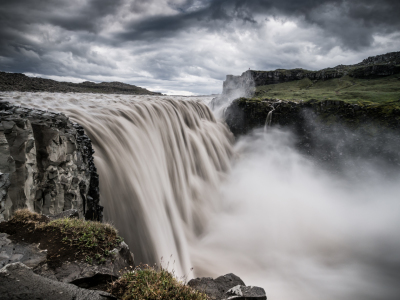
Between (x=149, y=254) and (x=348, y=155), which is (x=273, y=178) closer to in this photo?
(x=348, y=155)

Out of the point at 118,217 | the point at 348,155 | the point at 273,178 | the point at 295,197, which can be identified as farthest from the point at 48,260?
the point at 348,155

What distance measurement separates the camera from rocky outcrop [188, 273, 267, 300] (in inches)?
213

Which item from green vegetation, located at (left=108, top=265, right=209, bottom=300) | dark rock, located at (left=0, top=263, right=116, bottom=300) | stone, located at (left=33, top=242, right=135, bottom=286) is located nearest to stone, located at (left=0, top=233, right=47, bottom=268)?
stone, located at (left=33, top=242, right=135, bottom=286)

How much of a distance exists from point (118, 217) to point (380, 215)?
28.4m

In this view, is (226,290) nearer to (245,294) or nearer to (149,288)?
(245,294)

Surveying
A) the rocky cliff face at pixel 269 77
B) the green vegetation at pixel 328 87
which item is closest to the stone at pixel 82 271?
the green vegetation at pixel 328 87

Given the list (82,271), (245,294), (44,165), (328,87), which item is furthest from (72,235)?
(328,87)

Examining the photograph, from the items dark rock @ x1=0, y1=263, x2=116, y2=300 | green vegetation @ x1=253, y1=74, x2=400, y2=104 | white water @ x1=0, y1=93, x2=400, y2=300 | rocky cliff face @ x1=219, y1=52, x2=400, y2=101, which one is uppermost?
rocky cliff face @ x1=219, y1=52, x2=400, y2=101

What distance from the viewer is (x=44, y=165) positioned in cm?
747

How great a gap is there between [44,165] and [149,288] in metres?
6.31

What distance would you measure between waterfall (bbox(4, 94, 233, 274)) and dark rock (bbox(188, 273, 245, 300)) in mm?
5492

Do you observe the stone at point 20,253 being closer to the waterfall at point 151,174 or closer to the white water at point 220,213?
the waterfall at point 151,174

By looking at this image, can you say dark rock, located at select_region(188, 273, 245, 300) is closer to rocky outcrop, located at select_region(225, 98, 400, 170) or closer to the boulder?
the boulder

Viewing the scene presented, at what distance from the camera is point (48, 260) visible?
4.19 meters
